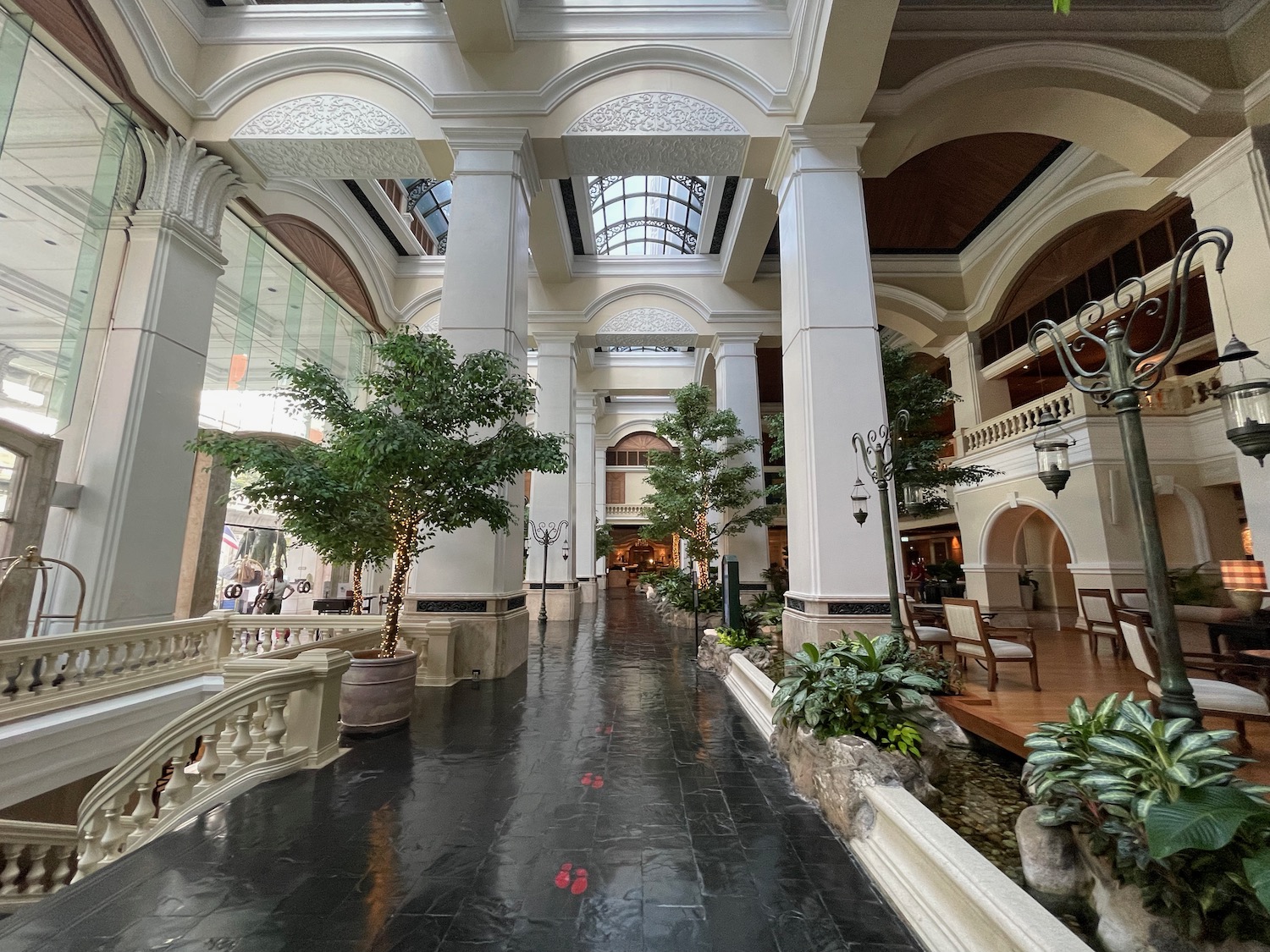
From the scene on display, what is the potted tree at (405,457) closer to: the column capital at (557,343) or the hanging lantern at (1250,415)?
the hanging lantern at (1250,415)

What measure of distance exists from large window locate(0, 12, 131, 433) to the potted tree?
156 inches

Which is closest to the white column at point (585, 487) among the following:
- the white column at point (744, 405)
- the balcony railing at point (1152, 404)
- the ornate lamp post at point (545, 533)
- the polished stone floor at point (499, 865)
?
the ornate lamp post at point (545, 533)

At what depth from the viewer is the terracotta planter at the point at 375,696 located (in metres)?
4.56

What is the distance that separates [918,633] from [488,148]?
8190 millimetres

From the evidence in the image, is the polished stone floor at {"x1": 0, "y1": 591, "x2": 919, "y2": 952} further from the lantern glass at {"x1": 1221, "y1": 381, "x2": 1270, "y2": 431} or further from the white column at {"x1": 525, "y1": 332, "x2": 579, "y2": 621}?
the white column at {"x1": 525, "y1": 332, "x2": 579, "y2": 621}

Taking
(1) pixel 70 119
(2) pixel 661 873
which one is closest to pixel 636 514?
(1) pixel 70 119

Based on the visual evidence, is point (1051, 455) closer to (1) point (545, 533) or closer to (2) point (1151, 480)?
(2) point (1151, 480)

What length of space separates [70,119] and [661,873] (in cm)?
1036

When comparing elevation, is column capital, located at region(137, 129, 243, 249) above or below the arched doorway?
above

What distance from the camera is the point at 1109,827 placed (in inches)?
76.7

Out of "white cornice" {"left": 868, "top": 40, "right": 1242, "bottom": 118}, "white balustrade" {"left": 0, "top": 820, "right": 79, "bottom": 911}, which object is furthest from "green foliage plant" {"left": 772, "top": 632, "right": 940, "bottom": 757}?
"white cornice" {"left": 868, "top": 40, "right": 1242, "bottom": 118}

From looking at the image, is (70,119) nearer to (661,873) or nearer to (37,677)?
(37,677)

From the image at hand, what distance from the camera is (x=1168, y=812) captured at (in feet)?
5.49

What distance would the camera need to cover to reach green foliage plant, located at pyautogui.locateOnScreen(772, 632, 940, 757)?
333 cm
